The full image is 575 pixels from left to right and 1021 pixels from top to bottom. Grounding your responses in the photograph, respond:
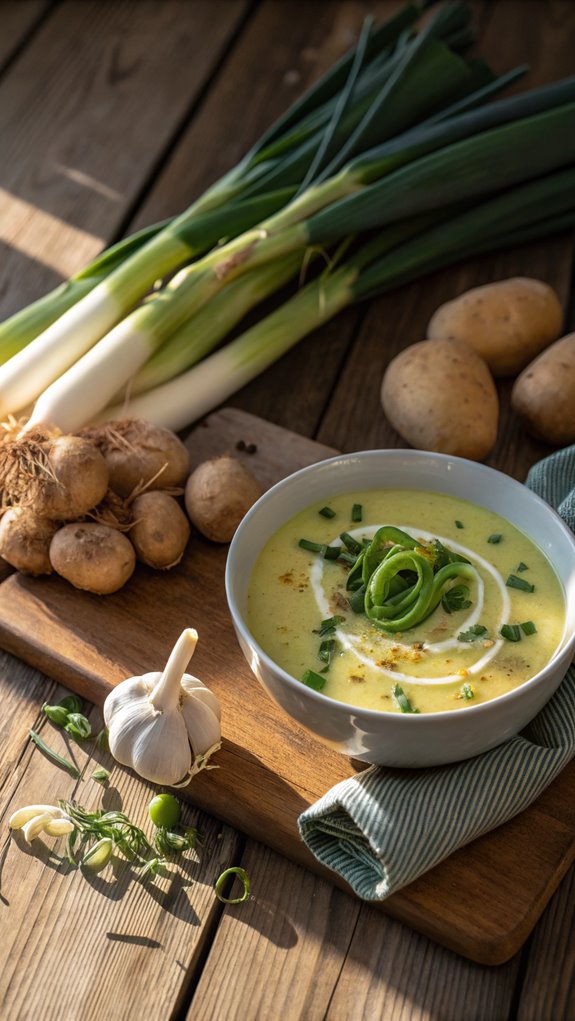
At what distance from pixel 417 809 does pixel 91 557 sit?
26.4 inches

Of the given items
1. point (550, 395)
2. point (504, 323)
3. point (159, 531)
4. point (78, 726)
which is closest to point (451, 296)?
point (504, 323)

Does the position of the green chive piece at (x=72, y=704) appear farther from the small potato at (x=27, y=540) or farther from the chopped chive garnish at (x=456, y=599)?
the chopped chive garnish at (x=456, y=599)

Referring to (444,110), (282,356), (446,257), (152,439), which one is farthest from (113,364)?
(444,110)

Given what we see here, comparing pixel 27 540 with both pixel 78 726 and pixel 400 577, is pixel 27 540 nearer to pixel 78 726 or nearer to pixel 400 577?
pixel 78 726

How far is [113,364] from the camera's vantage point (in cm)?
204

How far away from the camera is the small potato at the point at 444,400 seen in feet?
6.58

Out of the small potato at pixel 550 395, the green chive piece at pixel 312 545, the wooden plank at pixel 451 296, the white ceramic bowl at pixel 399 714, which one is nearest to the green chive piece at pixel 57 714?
the white ceramic bowl at pixel 399 714

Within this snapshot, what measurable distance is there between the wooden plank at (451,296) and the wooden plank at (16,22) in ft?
4.36

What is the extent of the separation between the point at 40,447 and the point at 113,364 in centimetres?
31

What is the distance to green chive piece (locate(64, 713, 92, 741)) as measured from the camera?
1613 mm

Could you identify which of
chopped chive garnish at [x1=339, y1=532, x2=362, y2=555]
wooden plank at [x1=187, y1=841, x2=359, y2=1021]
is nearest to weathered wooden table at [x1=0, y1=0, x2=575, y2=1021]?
wooden plank at [x1=187, y1=841, x2=359, y2=1021]

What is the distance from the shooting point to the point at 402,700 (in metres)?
1.40

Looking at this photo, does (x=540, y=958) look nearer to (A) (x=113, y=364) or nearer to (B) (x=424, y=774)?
(B) (x=424, y=774)

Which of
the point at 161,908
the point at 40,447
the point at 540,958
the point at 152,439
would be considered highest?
the point at 40,447
